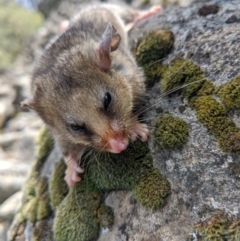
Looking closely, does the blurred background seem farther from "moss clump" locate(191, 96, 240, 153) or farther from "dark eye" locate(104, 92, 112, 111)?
"moss clump" locate(191, 96, 240, 153)

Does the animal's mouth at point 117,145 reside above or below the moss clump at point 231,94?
above

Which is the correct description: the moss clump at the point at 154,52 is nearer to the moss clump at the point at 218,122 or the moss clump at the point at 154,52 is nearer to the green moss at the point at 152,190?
the moss clump at the point at 218,122

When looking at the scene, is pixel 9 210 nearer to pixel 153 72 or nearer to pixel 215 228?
pixel 153 72

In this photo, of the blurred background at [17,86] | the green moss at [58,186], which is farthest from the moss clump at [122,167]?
the blurred background at [17,86]

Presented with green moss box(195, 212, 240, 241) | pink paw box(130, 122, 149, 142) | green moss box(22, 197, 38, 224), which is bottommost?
green moss box(22, 197, 38, 224)

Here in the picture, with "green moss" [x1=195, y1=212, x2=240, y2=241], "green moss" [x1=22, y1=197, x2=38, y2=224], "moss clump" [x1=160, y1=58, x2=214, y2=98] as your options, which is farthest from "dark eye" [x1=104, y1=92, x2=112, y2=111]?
"green moss" [x1=22, y1=197, x2=38, y2=224]

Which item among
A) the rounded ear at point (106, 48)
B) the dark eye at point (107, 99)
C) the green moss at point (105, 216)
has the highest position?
the rounded ear at point (106, 48)
